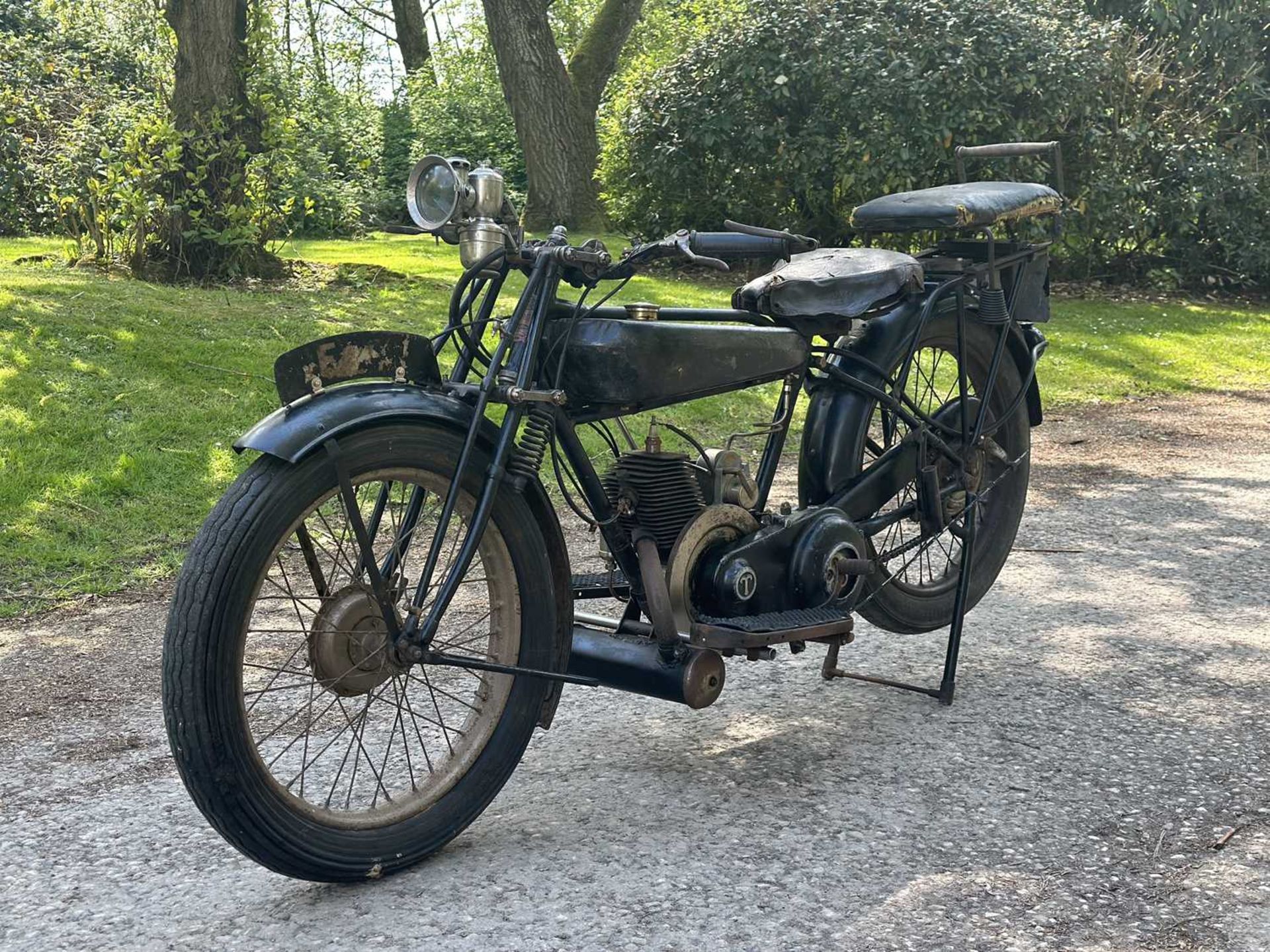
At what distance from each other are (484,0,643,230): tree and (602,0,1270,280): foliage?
1.02m

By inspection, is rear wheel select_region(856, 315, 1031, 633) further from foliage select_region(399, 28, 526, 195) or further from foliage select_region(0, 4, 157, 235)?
foliage select_region(399, 28, 526, 195)

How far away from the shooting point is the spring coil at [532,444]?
128 inches

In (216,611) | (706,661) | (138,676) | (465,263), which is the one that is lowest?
(138,676)

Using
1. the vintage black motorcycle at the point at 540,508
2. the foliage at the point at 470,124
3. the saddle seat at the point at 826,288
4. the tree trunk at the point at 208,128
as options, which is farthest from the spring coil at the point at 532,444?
the foliage at the point at 470,124

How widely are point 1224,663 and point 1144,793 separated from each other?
1113mm

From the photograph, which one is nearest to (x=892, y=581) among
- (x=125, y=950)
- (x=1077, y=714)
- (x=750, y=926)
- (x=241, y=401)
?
(x=1077, y=714)

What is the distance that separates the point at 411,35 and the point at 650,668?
2405cm

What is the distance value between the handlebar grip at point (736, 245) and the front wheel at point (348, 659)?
75 centimetres

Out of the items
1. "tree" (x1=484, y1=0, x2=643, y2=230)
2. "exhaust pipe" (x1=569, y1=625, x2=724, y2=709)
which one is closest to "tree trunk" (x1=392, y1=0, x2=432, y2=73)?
"tree" (x1=484, y1=0, x2=643, y2=230)

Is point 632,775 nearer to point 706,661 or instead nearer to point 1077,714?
point 706,661

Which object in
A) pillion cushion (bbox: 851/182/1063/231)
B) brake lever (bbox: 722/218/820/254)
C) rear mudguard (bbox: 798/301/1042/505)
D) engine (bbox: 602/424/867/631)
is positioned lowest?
engine (bbox: 602/424/867/631)

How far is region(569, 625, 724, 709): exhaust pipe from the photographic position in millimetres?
3531

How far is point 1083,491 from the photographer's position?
7.07 metres

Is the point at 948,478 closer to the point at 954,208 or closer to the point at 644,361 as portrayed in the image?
the point at 954,208
